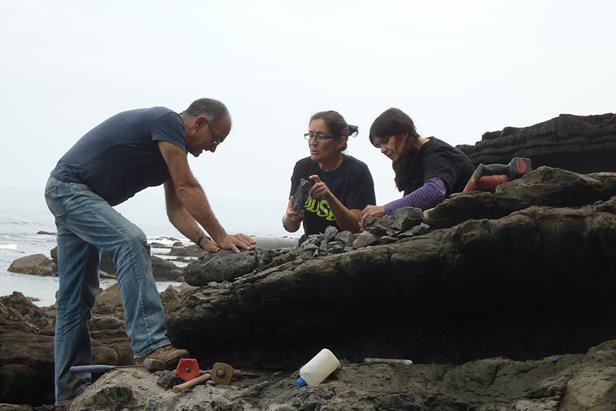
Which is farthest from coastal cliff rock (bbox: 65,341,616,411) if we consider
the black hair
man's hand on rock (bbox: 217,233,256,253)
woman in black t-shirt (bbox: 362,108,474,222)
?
the black hair

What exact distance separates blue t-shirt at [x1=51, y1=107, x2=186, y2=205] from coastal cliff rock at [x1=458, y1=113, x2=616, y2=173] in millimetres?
7443

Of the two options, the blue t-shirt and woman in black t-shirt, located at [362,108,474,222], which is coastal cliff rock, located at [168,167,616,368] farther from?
the blue t-shirt

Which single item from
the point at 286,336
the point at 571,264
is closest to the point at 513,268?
the point at 571,264

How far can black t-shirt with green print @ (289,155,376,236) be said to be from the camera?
6957mm

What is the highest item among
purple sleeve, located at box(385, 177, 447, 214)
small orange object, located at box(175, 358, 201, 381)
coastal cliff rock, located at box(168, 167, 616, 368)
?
purple sleeve, located at box(385, 177, 447, 214)

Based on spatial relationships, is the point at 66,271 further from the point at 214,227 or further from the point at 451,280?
the point at 451,280

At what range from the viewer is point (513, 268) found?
4957 millimetres

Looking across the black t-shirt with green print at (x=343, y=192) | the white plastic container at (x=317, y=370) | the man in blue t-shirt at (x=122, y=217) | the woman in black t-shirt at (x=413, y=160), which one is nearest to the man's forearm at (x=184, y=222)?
the man in blue t-shirt at (x=122, y=217)

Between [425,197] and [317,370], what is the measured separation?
5.90ft

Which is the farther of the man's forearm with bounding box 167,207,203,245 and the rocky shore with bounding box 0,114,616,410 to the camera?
the man's forearm with bounding box 167,207,203,245

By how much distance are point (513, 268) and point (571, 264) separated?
0.38m

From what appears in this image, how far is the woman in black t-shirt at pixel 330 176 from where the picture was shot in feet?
22.7

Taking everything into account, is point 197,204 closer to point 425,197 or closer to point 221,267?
point 221,267

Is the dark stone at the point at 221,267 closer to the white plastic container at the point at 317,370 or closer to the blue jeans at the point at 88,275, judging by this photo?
the blue jeans at the point at 88,275
